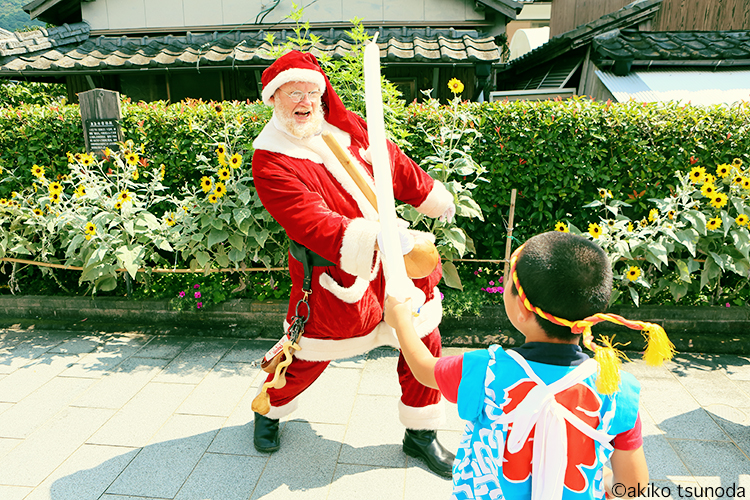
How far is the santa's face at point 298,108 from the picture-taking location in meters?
1.96

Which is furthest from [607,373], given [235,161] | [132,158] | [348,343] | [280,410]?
[132,158]

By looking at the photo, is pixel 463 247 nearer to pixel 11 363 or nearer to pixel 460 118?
pixel 460 118

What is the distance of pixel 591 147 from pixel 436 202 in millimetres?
1990

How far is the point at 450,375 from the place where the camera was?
3.87 feet

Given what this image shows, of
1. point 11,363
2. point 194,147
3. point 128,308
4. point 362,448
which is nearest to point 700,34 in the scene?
point 194,147

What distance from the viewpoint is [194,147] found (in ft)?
13.0

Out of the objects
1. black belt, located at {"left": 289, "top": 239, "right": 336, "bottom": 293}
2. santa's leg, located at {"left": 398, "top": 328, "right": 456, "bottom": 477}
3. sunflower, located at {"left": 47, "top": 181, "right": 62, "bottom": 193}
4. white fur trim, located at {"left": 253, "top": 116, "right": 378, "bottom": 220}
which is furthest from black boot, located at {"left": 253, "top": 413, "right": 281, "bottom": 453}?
sunflower, located at {"left": 47, "top": 181, "right": 62, "bottom": 193}

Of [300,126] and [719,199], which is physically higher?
[300,126]

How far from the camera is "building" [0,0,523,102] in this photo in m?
5.95

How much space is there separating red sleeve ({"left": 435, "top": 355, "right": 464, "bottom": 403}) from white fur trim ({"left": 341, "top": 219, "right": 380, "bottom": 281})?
0.58 meters

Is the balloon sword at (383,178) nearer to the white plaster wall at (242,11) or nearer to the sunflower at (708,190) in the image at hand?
the sunflower at (708,190)

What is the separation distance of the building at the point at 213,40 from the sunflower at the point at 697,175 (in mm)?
3199

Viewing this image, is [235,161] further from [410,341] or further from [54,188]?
[410,341]

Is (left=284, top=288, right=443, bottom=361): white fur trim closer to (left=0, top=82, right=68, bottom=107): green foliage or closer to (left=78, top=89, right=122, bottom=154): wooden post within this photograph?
(left=78, top=89, right=122, bottom=154): wooden post
